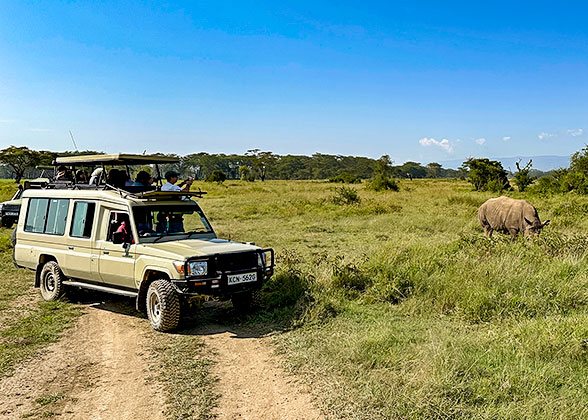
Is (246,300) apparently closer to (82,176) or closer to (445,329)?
(445,329)

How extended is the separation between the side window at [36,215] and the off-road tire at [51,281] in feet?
2.44

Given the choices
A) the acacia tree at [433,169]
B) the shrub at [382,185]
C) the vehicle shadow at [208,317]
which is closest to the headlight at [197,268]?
the vehicle shadow at [208,317]

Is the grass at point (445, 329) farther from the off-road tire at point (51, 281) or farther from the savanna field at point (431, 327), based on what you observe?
the off-road tire at point (51, 281)

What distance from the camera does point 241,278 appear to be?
7152mm

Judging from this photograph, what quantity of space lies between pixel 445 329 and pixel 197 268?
3.31 meters

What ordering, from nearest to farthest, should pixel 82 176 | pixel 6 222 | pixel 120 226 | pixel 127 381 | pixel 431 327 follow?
pixel 127 381 < pixel 431 327 < pixel 120 226 < pixel 82 176 < pixel 6 222

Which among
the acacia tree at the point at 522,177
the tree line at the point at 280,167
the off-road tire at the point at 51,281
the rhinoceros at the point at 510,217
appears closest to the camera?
the off-road tire at the point at 51,281

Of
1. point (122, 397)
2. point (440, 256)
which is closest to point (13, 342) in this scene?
point (122, 397)

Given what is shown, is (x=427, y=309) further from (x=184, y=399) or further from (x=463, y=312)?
(x=184, y=399)

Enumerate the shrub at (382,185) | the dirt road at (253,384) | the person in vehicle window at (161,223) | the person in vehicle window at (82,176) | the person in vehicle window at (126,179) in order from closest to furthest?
the dirt road at (253,384), the person in vehicle window at (161,223), the person in vehicle window at (126,179), the person in vehicle window at (82,176), the shrub at (382,185)

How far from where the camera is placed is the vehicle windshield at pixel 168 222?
771 cm

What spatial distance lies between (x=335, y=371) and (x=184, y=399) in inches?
63.1

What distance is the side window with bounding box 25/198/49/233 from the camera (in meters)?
9.08

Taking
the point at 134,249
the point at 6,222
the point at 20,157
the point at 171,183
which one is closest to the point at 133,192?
the point at 171,183
